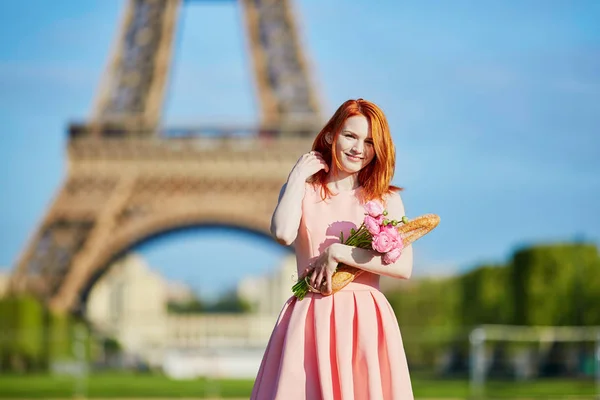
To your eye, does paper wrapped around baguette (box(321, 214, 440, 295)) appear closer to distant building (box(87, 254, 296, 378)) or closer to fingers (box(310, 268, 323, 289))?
fingers (box(310, 268, 323, 289))

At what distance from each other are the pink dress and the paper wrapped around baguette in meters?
0.06

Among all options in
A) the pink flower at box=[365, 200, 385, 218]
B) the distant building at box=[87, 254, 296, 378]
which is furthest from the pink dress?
the distant building at box=[87, 254, 296, 378]

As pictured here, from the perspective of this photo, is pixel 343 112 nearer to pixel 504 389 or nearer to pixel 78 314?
pixel 504 389

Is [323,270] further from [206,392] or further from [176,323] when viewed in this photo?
[176,323]

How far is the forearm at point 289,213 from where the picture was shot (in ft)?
10.3

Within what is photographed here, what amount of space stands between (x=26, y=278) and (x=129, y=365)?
30.8 ft

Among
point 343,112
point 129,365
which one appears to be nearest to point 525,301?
point 129,365

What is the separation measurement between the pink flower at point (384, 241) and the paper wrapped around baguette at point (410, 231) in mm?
63

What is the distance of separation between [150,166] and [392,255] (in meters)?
25.8

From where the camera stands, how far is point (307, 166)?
3227 mm

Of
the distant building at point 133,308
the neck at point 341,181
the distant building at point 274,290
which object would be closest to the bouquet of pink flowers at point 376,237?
the neck at point 341,181

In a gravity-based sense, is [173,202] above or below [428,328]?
above

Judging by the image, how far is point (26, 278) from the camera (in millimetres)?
27672

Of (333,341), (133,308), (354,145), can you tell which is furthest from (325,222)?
(133,308)
